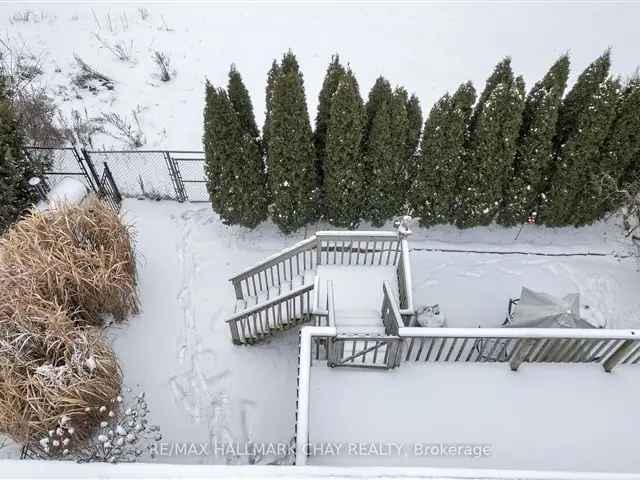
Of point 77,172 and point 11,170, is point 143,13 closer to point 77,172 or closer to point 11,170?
point 77,172

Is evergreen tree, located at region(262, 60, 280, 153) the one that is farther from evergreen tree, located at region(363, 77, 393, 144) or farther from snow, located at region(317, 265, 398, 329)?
snow, located at region(317, 265, 398, 329)

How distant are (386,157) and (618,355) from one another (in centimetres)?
426

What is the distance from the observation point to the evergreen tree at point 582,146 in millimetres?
7012

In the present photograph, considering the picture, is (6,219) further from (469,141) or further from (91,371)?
(469,141)

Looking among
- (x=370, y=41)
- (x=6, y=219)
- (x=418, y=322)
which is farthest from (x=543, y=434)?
(x=370, y=41)

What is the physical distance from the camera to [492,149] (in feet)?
24.1

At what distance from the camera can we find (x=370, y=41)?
40.7 feet

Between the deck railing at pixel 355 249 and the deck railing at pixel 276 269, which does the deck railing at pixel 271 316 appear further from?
the deck railing at pixel 355 249

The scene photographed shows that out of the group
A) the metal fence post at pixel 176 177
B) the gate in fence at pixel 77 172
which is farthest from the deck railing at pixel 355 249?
the gate in fence at pixel 77 172

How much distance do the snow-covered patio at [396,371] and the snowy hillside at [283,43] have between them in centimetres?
383

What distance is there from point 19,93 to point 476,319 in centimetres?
1076

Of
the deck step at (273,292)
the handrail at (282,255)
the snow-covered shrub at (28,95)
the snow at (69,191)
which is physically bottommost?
the deck step at (273,292)

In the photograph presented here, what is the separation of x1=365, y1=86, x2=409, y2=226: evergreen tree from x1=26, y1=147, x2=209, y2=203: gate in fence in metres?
3.35

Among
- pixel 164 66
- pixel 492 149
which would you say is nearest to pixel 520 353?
pixel 492 149
